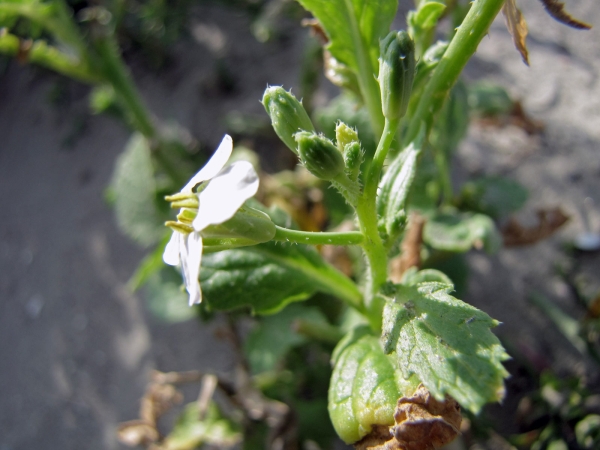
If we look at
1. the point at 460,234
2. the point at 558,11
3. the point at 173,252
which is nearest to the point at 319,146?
the point at 173,252

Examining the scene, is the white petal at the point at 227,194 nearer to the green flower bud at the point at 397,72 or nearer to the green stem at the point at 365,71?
the green flower bud at the point at 397,72

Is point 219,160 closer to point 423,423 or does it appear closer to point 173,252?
point 173,252

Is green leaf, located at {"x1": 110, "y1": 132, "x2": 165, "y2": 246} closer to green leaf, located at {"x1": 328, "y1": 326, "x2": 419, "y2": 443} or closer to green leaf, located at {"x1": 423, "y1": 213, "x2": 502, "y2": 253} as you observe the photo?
green leaf, located at {"x1": 423, "y1": 213, "x2": 502, "y2": 253}

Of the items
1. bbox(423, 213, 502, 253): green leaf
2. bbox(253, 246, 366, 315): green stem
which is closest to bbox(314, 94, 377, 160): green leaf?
bbox(423, 213, 502, 253): green leaf

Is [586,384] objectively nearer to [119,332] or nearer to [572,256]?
[572,256]

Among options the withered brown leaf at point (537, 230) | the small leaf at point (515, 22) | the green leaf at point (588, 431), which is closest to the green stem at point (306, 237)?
the small leaf at point (515, 22)
